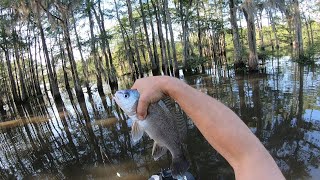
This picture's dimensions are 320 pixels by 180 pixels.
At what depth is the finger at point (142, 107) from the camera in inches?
56.8

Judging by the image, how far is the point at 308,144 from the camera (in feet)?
21.7

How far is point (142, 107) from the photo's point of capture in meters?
1.48

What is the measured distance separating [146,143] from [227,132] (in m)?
7.40

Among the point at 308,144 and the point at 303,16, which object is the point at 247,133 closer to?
the point at 308,144

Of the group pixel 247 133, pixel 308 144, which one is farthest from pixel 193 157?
pixel 247 133

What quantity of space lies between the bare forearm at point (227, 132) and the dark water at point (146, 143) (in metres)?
4.73

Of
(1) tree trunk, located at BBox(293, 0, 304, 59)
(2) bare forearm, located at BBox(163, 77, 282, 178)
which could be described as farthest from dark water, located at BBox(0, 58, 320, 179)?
(1) tree trunk, located at BBox(293, 0, 304, 59)

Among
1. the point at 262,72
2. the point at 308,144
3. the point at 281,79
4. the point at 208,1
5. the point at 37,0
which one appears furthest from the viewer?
the point at 208,1

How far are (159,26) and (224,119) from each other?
82.5ft

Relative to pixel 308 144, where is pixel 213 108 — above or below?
above

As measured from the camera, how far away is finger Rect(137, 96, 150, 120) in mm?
1442

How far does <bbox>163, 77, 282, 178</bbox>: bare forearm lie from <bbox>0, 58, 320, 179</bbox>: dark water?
15.5ft

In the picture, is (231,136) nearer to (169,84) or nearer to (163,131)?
(169,84)

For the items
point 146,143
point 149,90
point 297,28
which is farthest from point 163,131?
point 297,28
